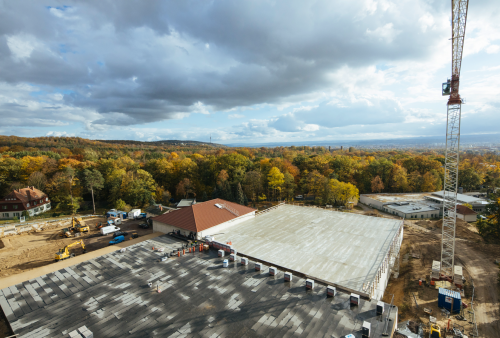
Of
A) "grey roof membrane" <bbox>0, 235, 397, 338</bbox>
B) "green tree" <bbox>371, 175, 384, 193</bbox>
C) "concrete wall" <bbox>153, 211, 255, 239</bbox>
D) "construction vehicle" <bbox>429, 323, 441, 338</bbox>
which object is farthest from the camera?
"green tree" <bbox>371, 175, 384, 193</bbox>

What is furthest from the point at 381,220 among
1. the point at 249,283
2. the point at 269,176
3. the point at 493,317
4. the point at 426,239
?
the point at 269,176

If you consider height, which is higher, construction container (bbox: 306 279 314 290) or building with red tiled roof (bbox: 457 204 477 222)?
construction container (bbox: 306 279 314 290)

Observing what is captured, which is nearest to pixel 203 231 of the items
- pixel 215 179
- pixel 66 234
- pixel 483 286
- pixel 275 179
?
pixel 66 234

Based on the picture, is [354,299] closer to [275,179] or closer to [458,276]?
[458,276]

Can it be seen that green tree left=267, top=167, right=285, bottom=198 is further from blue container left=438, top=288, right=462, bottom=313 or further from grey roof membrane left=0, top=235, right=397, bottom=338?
grey roof membrane left=0, top=235, right=397, bottom=338

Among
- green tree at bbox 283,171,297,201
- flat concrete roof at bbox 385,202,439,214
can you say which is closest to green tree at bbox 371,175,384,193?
flat concrete roof at bbox 385,202,439,214
